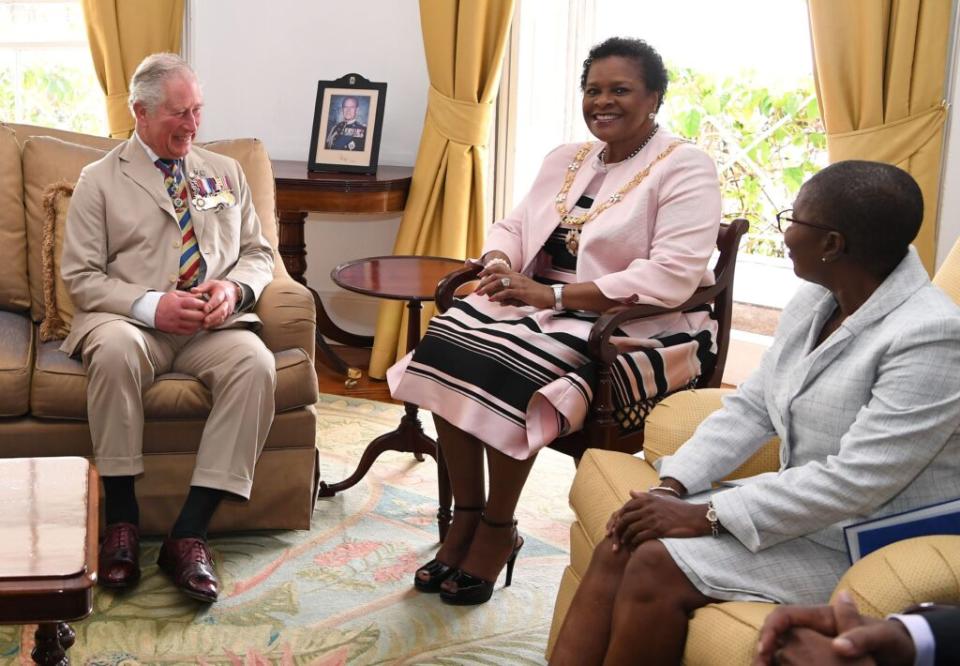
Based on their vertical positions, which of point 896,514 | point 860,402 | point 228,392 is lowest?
point 228,392

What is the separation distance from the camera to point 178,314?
2.83 meters

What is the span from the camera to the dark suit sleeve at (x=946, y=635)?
57.5 inches

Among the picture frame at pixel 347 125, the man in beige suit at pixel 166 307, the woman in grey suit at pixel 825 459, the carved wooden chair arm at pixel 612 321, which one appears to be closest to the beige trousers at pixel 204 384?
the man in beige suit at pixel 166 307

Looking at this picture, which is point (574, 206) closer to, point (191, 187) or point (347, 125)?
point (191, 187)

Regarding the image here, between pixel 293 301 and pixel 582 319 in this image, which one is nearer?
pixel 582 319

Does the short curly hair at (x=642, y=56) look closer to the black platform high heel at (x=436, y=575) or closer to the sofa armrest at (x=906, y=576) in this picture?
the black platform high heel at (x=436, y=575)

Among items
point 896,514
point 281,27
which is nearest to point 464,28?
point 281,27

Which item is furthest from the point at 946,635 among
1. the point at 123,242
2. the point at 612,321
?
the point at 123,242

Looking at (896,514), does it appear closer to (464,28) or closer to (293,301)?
Answer: (293,301)

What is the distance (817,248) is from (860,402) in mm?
266

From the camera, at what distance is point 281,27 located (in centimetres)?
493

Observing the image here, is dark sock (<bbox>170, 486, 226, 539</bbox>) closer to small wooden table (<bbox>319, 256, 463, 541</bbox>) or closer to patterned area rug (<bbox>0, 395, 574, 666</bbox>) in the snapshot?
patterned area rug (<bbox>0, 395, 574, 666</bbox>)

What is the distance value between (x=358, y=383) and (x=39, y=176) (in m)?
1.68

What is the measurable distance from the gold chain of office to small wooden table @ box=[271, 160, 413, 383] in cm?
143
